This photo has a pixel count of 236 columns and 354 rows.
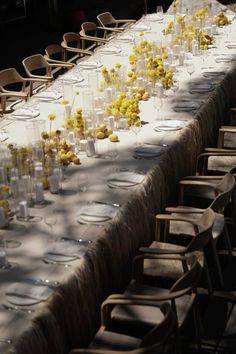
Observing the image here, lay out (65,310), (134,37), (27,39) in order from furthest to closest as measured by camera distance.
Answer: (27,39) < (134,37) < (65,310)

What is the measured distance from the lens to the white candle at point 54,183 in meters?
5.11

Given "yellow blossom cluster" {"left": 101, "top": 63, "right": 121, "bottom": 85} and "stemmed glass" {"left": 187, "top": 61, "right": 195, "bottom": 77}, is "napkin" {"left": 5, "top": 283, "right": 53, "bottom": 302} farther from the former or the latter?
"stemmed glass" {"left": 187, "top": 61, "right": 195, "bottom": 77}

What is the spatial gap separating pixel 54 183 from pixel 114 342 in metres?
1.43

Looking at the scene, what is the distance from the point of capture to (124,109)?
640 cm

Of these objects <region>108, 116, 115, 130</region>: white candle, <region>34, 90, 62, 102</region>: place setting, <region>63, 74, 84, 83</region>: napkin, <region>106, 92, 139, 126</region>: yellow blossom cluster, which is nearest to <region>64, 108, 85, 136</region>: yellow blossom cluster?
<region>108, 116, 115, 130</region>: white candle

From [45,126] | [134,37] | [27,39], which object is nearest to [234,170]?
[45,126]

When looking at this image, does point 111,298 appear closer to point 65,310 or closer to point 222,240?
point 65,310

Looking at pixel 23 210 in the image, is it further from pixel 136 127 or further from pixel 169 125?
pixel 169 125

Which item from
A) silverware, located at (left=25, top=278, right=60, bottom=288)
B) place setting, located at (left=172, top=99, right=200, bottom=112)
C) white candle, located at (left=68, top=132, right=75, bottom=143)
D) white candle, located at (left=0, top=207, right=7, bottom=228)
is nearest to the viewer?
silverware, located at (left=25, top=278, right=60, bottom=288)

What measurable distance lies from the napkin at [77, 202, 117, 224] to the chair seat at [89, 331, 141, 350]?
2.83 feet

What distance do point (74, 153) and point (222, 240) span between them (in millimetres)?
1479

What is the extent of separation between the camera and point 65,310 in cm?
402

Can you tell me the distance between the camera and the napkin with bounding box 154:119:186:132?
255 inches

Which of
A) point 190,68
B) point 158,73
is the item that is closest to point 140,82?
point 158,73
